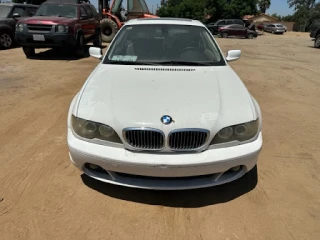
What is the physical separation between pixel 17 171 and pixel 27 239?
106 centimetres

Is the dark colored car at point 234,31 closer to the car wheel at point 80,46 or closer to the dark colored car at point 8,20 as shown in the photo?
the dark colored car at point 8,20

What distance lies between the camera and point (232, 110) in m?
2.68

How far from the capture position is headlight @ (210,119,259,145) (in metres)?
2.55

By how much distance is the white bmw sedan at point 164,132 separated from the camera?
2459 mm

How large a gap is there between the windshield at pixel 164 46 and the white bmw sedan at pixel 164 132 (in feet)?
2.13

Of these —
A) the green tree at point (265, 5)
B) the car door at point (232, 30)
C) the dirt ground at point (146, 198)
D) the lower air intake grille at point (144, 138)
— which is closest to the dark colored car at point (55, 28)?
the dirt ground at point (146, 198)

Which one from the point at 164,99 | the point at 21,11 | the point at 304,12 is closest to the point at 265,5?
the point at 304,12

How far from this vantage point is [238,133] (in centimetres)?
262

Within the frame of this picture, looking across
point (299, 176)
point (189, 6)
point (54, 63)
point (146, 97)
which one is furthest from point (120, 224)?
point (189, 6)

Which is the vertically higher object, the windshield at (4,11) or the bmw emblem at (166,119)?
the bmw emblem at (166,119)

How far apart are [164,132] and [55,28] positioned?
26.8 ft

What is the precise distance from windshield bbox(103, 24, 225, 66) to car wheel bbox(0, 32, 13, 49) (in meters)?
9.26

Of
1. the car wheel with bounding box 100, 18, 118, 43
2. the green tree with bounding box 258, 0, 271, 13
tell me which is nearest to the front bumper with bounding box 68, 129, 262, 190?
the car wheel with bounding box 100, 18, 118, 43

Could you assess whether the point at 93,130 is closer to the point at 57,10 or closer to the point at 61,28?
the point at 61,28
